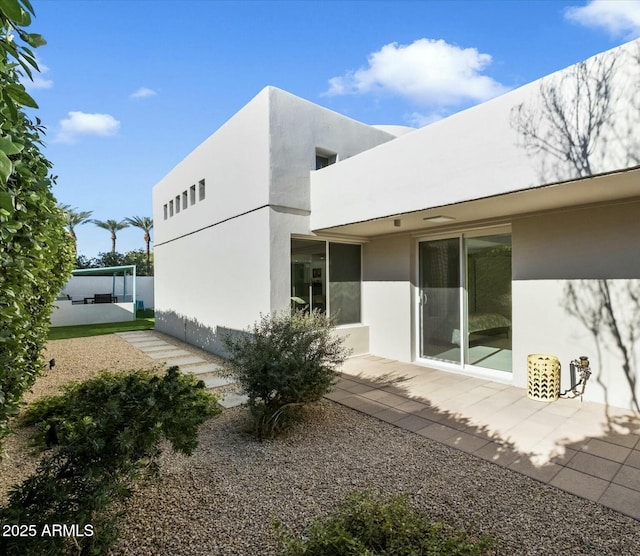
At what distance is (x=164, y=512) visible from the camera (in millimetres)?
3244

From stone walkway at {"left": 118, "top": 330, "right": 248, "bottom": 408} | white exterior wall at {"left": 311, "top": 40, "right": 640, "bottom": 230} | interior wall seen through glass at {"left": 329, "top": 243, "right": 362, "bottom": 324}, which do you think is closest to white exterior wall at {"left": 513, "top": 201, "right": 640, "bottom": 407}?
white exterior wall at {"left": 311, "top": 40, "right": 640, "bottom": 230}

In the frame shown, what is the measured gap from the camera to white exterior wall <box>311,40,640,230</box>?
168 inches

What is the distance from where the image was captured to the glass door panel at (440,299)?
27.1 ft

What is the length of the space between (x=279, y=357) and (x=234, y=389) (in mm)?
2700

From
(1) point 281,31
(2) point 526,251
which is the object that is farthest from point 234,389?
(1) point 281,31

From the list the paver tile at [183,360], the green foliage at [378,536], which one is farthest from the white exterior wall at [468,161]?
the paver tile at [183,360]

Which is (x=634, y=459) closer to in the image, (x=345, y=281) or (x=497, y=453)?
(x=497, y=453)

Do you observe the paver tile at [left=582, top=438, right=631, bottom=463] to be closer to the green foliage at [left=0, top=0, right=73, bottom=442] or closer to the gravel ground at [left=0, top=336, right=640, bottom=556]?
the gravel ground at [left=0, top=336, right=640, bottom=556]

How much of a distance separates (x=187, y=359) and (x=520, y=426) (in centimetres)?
847

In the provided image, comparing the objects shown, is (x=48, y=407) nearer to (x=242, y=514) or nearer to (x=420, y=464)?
(x=242, y=514)

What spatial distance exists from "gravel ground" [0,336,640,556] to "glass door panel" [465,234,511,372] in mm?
3882

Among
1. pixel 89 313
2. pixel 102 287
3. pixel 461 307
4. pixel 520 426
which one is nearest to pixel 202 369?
pixel 461 307

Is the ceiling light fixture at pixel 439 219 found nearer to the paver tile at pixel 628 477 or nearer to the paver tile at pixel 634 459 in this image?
the paver tile at pixel 634 459

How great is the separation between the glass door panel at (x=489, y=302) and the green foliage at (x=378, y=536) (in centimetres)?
553
